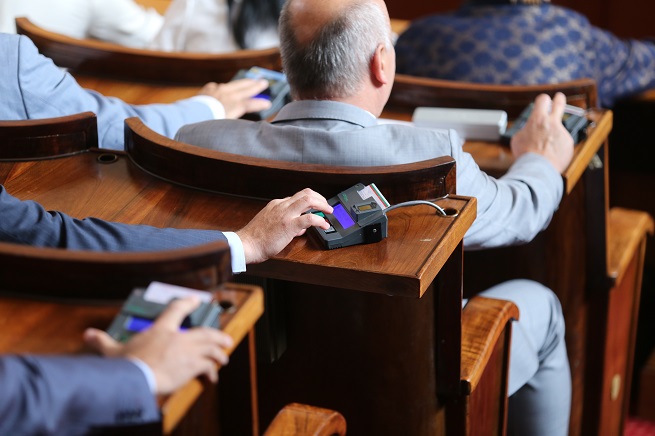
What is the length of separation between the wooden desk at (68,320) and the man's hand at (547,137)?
0.84 m

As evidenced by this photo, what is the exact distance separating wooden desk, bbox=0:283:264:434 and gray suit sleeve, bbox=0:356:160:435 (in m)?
0.05

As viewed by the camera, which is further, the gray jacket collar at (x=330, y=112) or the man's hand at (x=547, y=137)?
the man's hand at (x=547, y=137)

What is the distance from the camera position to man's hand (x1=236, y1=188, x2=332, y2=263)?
3.93 feet

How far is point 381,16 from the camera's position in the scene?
60.7 inches

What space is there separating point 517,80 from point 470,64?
Result: 0.39 feet

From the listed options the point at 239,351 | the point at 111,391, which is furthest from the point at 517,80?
the point at 111,391

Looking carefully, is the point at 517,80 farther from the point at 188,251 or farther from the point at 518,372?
the point at 188,251

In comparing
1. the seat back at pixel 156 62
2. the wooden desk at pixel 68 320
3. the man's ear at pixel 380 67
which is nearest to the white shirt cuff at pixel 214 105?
the seat back at pixel 156 62

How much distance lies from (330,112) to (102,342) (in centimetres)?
73

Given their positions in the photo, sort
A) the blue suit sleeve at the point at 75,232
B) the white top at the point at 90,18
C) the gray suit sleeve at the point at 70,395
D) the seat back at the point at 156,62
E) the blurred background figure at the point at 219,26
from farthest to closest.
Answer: the white top at the point at 90,18 → the blurred background figure at the point at 219,26 → the seat back at the point at 156,62 → the blue suit sleeve at the point at 75,232 → the gray suit sleeve at the point at 70,395

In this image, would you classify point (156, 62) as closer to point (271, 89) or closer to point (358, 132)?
point (271, 89)

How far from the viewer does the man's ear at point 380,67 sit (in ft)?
4.99

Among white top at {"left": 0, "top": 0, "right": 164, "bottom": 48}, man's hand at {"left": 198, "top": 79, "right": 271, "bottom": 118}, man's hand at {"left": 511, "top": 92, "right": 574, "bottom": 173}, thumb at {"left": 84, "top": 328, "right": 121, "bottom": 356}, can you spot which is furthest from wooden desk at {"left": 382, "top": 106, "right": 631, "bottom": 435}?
white top at {"left": 0, "top": 0, "right": 164, "bottom": 48}

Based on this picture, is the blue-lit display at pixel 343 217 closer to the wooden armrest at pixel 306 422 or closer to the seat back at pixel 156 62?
the wooden armrest at pixel 306 422
